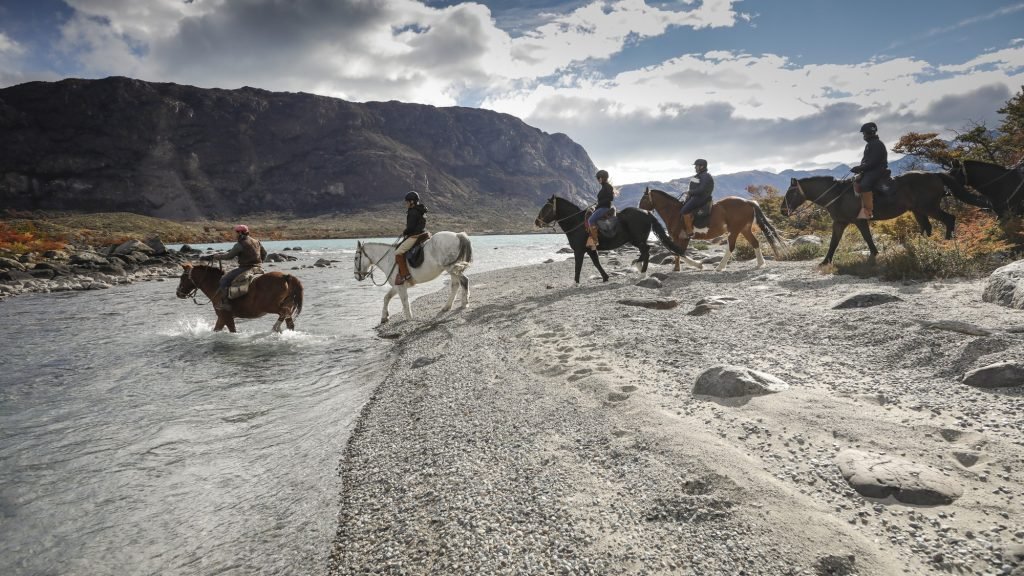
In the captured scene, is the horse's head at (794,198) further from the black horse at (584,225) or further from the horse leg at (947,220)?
the black horse at (584,225)

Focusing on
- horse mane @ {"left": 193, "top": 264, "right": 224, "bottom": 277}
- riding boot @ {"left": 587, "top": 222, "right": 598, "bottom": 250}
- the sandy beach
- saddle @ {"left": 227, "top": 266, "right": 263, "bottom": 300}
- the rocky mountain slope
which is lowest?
the sandy beach

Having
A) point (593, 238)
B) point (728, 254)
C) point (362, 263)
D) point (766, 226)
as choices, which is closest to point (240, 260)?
point (362, 263)

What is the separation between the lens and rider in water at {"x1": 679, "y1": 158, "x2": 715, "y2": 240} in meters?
13.5

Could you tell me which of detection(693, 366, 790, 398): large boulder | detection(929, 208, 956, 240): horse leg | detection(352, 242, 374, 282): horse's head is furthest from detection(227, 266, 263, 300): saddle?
detection(929, 208, 956, 240): horse leg

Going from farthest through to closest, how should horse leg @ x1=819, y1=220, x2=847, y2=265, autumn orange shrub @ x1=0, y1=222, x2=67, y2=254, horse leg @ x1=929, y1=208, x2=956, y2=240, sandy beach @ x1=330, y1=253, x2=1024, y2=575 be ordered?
autumn orange shrub @ x1=0, y1=222, x2=67, y2=254, horse leg @ x1=819, y1=220, x2=847, y2=265, horse leg @ x1=929, y1=208, x2=956, y2=240, sandy beach @ x1=330, y1=253, x2=1024, y2=575

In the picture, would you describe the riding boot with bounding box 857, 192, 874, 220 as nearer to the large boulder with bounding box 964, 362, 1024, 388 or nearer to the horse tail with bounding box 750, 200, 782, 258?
the horse tail with bounding box 750, 200, 782, 258

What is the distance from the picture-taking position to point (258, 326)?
11602mm

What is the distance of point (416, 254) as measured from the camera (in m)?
11.1

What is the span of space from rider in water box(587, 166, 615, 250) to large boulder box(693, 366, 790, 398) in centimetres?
881

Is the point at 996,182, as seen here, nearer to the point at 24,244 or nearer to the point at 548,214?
the point at 548,214

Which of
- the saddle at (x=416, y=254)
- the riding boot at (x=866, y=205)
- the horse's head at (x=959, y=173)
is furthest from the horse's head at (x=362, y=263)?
the horse's head at (x=959, y=173)

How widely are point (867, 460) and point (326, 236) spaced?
110 meters

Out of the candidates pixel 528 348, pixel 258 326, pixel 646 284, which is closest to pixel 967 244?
pixel 646 284

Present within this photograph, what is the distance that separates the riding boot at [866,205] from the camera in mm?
10461
